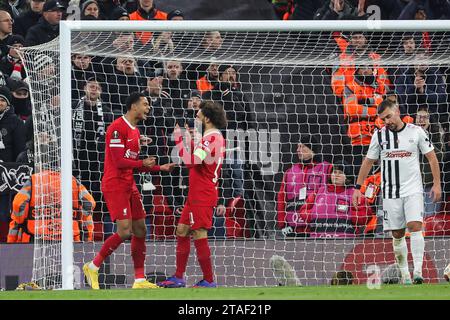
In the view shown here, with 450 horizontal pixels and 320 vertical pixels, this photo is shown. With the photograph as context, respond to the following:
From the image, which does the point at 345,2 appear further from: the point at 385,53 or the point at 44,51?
the point at 44,51

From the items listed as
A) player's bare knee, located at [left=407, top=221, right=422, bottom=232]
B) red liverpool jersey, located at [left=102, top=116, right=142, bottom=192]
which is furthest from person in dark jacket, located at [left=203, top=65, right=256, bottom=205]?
player's bare knee, located at [left=407, top=221, right=422, bottom=232]

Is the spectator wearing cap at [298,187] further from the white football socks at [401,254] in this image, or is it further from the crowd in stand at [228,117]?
the white football socks at [401,254]

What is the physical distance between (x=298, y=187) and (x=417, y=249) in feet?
5.78

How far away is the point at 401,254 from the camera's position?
1102 centimetres

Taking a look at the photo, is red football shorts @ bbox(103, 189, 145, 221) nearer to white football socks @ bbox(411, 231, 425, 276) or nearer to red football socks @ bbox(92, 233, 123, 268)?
red football socks @ bbox(92, 233, 123, 268)

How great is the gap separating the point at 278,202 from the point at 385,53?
2.07 metres

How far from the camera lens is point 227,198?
40.4 feet

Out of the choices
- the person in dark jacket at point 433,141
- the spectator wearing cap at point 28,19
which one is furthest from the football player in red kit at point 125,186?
the spectator wearing cap at point 28,19

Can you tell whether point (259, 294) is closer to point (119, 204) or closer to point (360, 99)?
point (119, 204)

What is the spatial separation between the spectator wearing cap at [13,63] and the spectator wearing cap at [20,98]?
28cm

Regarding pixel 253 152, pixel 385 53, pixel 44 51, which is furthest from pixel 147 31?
pixel 385 53

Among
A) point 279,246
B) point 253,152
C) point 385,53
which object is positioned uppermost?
point 385,53

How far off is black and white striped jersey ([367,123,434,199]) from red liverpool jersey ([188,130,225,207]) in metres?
1.68

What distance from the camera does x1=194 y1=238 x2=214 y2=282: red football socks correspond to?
10641 mm
